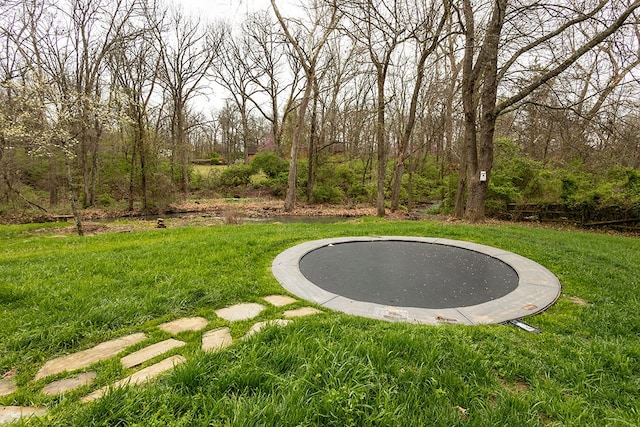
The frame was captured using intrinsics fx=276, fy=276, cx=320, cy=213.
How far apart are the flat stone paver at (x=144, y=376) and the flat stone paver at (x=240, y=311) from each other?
1.84 ft

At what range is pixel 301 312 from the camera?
2256 mm

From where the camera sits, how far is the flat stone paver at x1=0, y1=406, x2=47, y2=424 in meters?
1.16

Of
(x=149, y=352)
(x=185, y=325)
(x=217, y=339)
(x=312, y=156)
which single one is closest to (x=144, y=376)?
(x=149, y=352)

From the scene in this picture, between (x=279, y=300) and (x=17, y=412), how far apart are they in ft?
5.26

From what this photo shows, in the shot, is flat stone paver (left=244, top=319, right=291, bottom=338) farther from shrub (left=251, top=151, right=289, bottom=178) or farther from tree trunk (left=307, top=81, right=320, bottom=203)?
shrub (left=251, top=151, right=289, bottom=178)

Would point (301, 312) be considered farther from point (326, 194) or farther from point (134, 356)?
point (326, 194)

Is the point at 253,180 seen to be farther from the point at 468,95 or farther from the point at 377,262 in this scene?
the point at 377,262

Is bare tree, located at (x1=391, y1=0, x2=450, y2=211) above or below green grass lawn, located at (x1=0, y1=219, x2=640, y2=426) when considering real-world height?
above

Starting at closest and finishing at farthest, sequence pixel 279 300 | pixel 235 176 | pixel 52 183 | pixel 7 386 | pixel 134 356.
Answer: pixel 7 386 → pixel 134 356 → pixel 279 300 → pixel 52 183 → pixel 235 176

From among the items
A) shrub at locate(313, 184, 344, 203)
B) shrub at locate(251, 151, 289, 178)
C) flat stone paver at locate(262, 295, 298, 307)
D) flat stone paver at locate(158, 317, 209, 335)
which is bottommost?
flat stone paver at locate(158, 317, 209, 335)

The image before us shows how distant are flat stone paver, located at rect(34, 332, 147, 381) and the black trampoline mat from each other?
161cm

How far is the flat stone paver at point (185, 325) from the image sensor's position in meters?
1.96

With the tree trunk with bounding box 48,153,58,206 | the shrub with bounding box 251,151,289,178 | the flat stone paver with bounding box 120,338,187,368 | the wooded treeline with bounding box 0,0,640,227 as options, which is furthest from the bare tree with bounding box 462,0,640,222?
the tree trunk with bounding box 48,153,58,206

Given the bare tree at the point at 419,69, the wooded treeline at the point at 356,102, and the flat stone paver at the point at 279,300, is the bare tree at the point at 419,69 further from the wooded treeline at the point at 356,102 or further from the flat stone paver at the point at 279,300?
the flat stone paver at the point at 279,300
